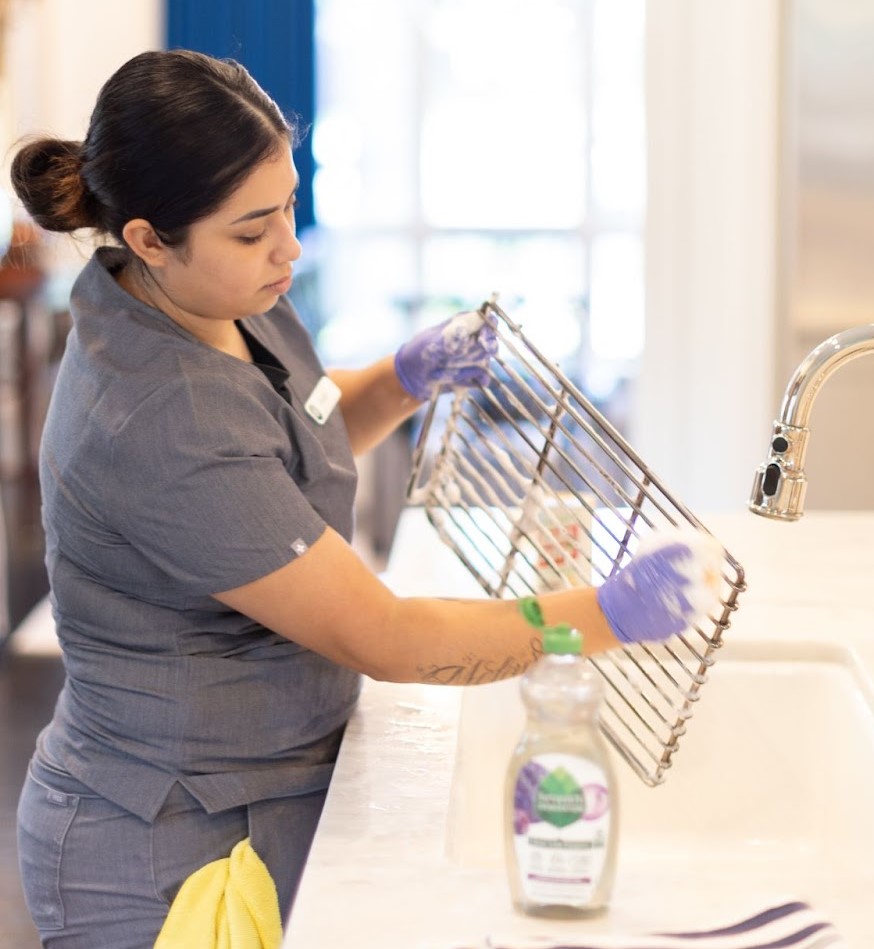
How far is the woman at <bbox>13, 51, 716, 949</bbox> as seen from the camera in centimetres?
108

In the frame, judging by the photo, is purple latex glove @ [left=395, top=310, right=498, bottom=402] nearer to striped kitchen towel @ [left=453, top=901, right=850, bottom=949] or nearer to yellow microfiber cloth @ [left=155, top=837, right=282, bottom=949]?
yellow microfiber cloth @ [left=155, top=837, right=282, bottom=949]

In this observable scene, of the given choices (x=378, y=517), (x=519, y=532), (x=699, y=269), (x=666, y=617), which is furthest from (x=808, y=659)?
(x=378, y=517)

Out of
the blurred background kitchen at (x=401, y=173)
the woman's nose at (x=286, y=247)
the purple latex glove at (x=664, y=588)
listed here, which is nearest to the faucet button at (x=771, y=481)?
the purple latex glove at (x=664, y=588)

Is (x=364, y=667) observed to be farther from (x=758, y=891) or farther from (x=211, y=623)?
(x=758, y=891)

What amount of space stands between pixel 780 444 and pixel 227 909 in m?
0.58

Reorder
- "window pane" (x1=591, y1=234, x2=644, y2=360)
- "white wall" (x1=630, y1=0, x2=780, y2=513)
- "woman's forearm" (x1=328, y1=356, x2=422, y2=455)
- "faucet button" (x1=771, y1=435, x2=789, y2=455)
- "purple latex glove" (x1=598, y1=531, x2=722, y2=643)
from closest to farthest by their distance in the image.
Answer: "purple latex glove" (x1=598, y1=531, x2=722, y2=643)
"faucet button" (x1=771, y1=435, x2=789, y2=455)
"woman's forearm" (x1=328, y1=356, x2=422, y2=455)
"white wall" (x1=630, y1=0, x2=780, y2=513)
"window pane" (x1=591, y1=234, x2=644, y2=360)

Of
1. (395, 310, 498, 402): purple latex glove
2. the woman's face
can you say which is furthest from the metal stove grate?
the woman's face

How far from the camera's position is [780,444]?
3.51 ft

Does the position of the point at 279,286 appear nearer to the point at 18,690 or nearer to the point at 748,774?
the point at 748,774

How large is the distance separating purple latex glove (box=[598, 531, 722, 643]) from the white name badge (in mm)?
410

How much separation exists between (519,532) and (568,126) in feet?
15.1

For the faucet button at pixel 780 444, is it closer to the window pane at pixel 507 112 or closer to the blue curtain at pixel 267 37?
the blue curtain at pixel 267 37

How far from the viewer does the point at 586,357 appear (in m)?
5.79

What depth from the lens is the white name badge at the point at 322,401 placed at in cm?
132
